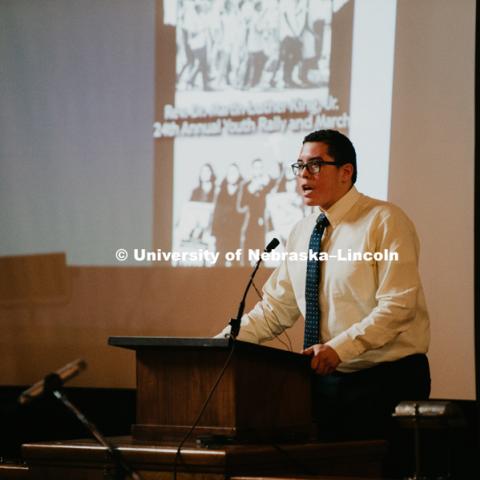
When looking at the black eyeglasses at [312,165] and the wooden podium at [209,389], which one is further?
the black eyeglasses at [312,165]

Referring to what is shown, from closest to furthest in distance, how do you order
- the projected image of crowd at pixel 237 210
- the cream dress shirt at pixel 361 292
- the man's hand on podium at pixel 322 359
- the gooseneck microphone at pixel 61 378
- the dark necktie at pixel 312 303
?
the gooseneck microphone at pixel 61 378 → the man's hand on podium at pixel 322 359 → the cream dress shirt at pixel 361 292 → the dark necktie at pixel 312 303 → the projected image of crowd at pixel 237 210

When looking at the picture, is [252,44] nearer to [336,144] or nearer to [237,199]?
[237,199]

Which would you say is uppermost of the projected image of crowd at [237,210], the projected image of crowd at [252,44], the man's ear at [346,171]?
the projected image of crowd at [252,44]

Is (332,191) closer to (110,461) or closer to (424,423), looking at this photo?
(424,423)

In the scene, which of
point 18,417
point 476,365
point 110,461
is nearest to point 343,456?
point 110,461

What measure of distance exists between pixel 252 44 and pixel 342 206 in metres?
1.40

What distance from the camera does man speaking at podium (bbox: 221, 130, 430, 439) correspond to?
2916 millimetres

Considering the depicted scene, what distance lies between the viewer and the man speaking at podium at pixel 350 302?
2916 millimetres

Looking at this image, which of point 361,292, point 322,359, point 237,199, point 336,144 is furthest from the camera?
point 237,199

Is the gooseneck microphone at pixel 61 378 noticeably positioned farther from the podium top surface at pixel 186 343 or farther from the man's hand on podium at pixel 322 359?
the man's hand on podium at pixel 322 359

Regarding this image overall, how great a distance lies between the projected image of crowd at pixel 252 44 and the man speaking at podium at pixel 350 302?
107cm

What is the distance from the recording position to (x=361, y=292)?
3.10 metres

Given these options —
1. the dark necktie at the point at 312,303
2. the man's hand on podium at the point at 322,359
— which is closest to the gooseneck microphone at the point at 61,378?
the man's hand on podium at the point at 322,359

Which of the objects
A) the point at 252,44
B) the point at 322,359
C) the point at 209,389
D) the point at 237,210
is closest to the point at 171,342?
the point at 209,389
